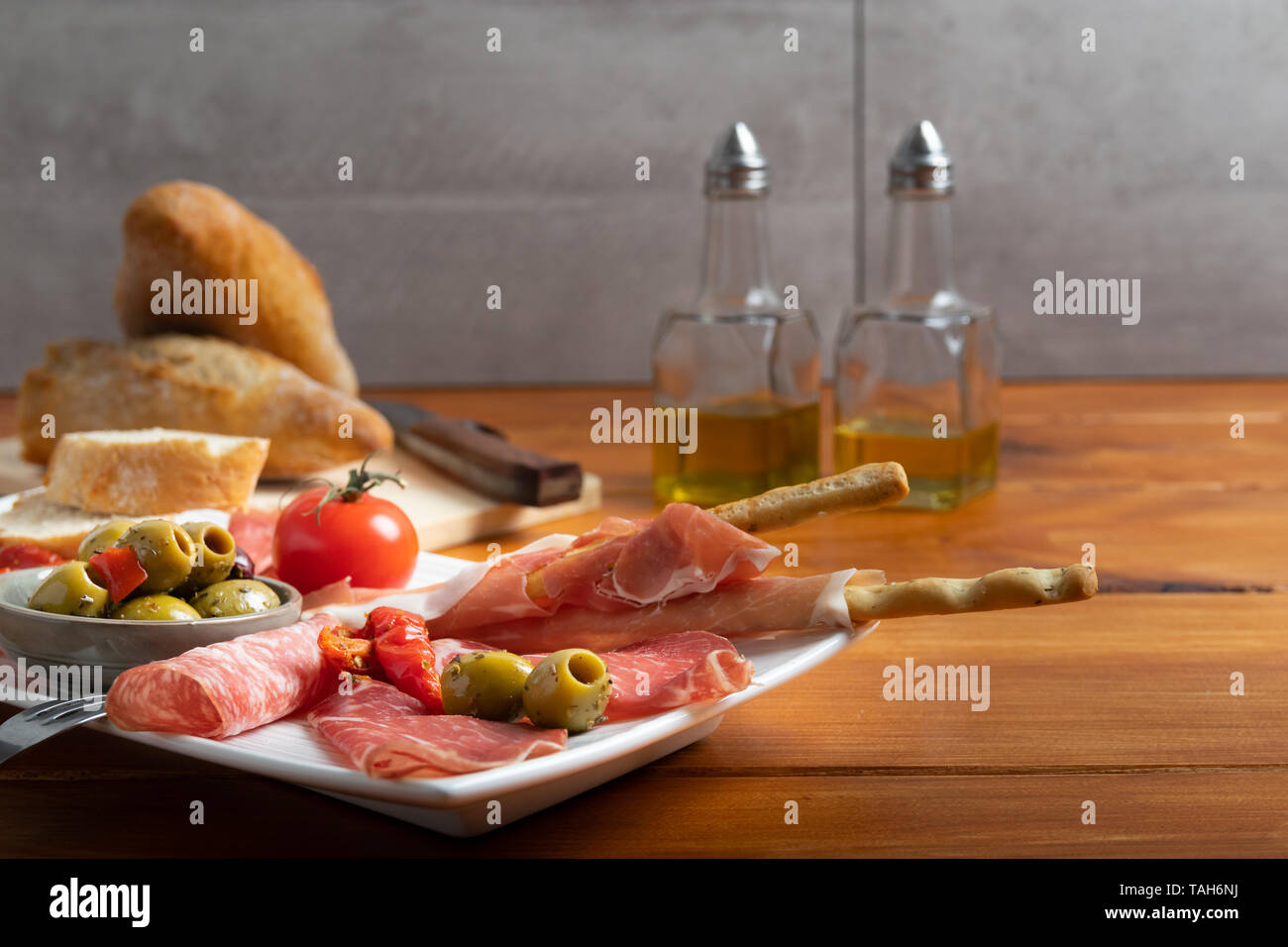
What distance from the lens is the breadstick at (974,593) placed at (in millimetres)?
816

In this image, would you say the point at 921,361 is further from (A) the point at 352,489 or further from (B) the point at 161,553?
(B) the point at 161,553

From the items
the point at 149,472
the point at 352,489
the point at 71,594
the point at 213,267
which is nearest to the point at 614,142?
the point at 213,267

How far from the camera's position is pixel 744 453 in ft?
5.16

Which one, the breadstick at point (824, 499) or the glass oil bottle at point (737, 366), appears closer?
the breadstick at point (824, 499)

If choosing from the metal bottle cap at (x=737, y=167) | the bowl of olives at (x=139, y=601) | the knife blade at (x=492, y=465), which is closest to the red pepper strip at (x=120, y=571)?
the bowl of olives at (x=139, y=601)

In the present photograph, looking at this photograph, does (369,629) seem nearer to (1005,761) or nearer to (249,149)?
(1005,761)

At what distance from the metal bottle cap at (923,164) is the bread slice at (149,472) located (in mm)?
810

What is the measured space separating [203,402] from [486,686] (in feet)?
3.37

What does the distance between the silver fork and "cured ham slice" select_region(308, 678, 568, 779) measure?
13cm

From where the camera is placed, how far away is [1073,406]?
2.45 m

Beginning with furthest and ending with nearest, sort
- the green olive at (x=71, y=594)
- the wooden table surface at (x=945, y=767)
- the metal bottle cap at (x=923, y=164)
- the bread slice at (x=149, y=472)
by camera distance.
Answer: the metal bottle cap at (x=923, y=164)
the bread slice at (x=149, y=472)
the green olive at (x=71, y=594)
the wooden table surface at (x=945, y=767)

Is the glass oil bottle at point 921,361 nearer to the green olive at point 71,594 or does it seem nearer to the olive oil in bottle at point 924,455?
the olive oil in bottle at point 924,455

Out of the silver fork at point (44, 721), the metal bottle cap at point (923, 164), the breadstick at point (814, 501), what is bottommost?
the silver fork at point (44, 721)

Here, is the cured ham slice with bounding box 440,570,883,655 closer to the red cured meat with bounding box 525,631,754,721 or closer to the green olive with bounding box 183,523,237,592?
the red cured meat with bounding box 525,631,754,721
